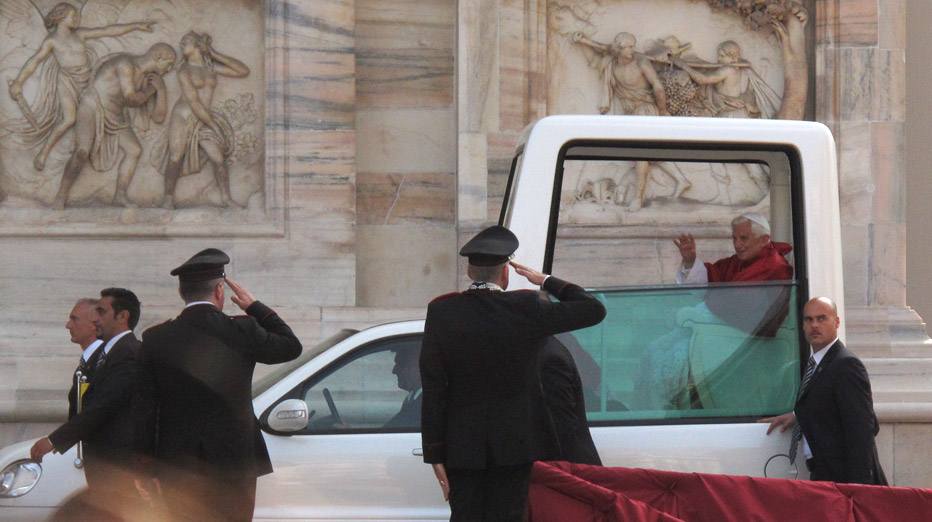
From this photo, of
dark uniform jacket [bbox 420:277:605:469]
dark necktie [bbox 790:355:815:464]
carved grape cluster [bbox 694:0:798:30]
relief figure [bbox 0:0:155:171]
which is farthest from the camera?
carved grape cluster [bbox 694:0:798:30]

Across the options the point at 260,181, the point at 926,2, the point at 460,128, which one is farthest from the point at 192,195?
the point at 926,2

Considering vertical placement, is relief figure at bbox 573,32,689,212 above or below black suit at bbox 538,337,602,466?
above

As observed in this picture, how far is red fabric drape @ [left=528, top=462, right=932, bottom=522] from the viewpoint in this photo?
375cm

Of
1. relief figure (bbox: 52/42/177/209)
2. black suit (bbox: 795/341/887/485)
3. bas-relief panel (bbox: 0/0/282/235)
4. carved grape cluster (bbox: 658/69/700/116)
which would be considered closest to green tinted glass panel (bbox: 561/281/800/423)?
black suit (bbox: 795/341/887/485)

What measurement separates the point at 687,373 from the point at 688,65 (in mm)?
6860

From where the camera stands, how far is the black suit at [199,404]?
164 inches

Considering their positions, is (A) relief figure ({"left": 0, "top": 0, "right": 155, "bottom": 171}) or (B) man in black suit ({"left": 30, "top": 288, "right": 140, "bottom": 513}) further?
(A) relief figure ({"left": 0, "top": 0, "right": 155, "bottom": 171})

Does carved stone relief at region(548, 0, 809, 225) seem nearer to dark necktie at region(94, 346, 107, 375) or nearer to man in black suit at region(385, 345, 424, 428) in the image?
man in black suit at region(385, 345, 424, 428)

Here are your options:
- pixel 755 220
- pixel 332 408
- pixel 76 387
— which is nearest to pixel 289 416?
pixel 332 408

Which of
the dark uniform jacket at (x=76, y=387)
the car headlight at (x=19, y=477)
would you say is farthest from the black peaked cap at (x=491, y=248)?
the car headlight at (x=19, y=477)

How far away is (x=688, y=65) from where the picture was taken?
10.9 m

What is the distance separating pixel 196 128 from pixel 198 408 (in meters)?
6.97

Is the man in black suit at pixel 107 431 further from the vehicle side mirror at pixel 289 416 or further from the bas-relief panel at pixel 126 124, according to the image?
the bas-relief panel at pixel 126 124

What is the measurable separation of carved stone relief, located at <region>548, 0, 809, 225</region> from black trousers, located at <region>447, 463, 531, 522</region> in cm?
694
